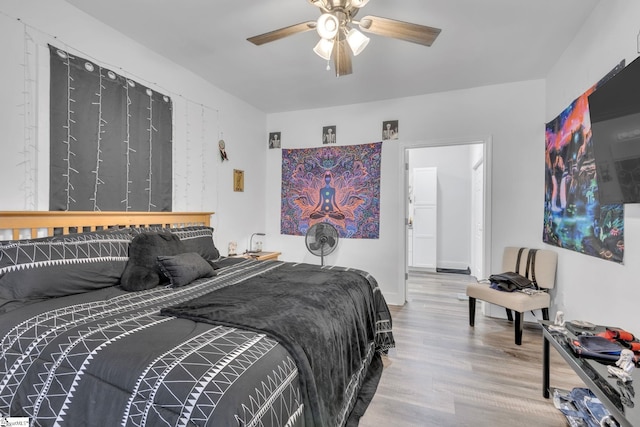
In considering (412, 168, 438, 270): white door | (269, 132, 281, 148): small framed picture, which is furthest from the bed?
(412, 168, 438, 270): white door

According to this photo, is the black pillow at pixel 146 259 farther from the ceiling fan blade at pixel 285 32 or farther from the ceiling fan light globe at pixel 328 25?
the ceiling fan light globe at pixel 328 25

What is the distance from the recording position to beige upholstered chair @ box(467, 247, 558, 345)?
2.61 m

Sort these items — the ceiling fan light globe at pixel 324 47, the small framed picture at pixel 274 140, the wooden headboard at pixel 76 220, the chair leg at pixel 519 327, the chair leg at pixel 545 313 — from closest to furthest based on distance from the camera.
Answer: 1. the wooden headboard at pixel 76 220
2. the ceiling fan light globe at pixel 324 47
3. the chair leg at pixel 519 327
4. the chair leg at pixel 545 313
5. the small framed picture at pixel 274 140

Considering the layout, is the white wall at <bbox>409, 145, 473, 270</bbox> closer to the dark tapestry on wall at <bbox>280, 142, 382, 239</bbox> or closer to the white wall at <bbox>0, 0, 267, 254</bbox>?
A: the dark tapestry on wall at <bbox>280, 142, 382, 239</bbox>

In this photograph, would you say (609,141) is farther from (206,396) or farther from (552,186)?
(206,396)

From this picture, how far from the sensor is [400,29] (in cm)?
173

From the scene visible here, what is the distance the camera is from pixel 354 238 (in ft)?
13.1

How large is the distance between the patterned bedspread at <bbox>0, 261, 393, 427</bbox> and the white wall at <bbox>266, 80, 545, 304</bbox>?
287cm

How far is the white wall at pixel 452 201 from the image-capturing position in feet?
19.4

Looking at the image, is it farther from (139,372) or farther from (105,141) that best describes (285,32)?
(139,372)

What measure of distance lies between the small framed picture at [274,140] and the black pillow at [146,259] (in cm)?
248

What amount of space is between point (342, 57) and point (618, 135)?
5.07 feet

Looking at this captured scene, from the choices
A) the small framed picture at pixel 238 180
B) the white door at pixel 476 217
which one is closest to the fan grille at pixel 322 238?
the small framed picture at pixel 238 180

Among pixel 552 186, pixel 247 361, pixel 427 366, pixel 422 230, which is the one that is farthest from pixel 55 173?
pixel 422 230
